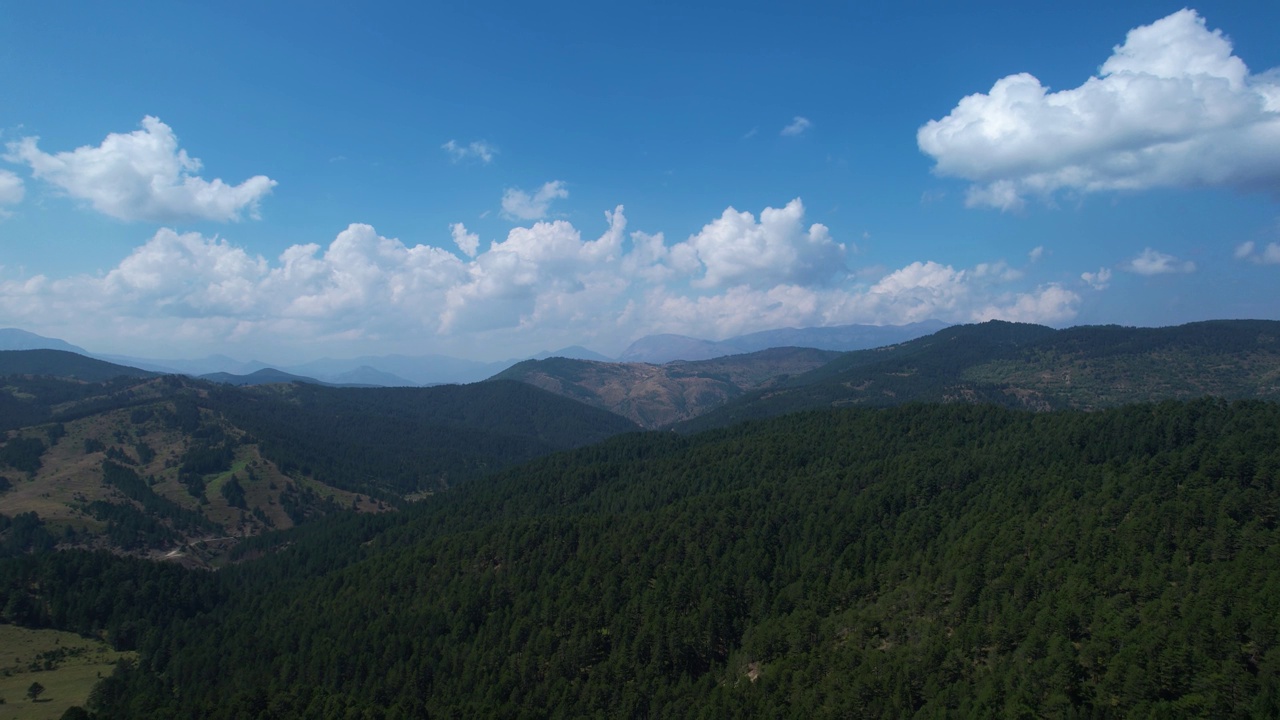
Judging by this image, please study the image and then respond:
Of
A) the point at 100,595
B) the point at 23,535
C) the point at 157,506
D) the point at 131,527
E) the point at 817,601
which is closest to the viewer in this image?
the point at 817,601

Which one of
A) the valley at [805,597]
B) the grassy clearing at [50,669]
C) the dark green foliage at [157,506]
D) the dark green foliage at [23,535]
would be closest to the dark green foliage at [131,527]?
the dark green foliage at [157,506]

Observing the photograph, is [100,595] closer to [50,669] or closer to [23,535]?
[50,669]

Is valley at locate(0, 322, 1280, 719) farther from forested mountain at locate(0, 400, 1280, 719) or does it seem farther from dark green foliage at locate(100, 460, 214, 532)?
dark green foliage at locate(100, 460, 214, 532)

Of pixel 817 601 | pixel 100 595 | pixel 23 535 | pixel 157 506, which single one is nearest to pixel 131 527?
pixel 157 506

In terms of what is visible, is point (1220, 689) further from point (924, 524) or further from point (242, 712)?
point (242, 712)

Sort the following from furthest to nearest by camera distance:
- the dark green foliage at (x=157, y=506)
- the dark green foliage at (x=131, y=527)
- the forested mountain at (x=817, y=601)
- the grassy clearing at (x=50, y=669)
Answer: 1. the dark green foliage at (x=157, y=506)
2. the dark green foliage at (x=131, y=527)
3. the grassy clearing at (x=50, y=669)
4. the forested mountain at (x=817, y=601)

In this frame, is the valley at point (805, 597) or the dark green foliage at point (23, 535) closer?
the valley at point (805, 597)

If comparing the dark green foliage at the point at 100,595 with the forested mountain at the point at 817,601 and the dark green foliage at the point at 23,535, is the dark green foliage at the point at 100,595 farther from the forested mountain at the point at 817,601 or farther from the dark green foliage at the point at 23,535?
the dark green foliage at the point at 23,535
